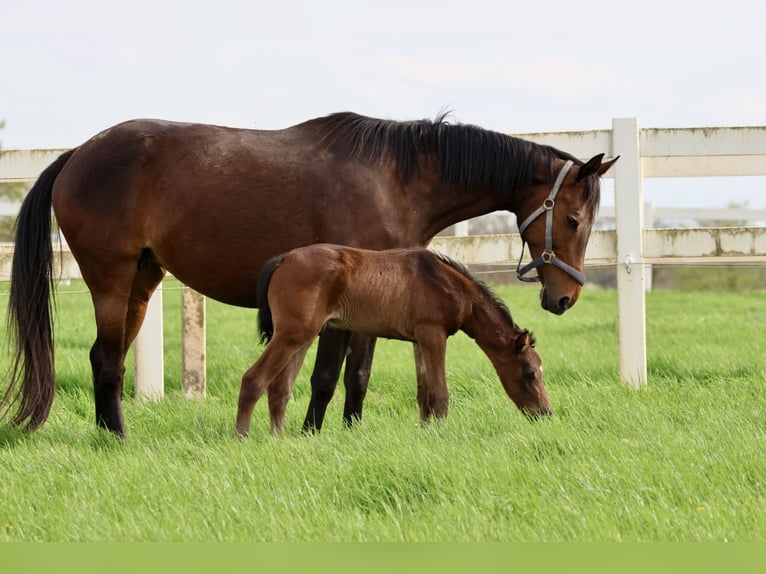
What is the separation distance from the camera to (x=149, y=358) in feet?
26.1

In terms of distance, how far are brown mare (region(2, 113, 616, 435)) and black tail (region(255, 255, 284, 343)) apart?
0.45m

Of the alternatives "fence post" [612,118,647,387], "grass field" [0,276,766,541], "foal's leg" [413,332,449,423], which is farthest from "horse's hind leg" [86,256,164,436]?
"fence post" [612,118,647,387]

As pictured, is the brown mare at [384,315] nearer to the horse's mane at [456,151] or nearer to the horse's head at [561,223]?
the horse's head at [561,223]

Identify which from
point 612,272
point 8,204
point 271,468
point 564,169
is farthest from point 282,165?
point 612,272

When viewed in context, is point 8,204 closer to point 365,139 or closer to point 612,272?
point 365,139

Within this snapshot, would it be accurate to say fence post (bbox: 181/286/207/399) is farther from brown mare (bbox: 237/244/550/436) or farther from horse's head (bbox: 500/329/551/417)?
horse's head (bbox: 500/329/551/417)

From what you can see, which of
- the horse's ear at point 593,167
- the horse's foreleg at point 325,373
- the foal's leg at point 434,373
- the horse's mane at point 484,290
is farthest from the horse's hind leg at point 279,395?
the horse's ear at point 593,167

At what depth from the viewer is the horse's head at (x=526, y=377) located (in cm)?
588

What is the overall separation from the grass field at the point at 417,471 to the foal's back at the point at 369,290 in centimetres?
61

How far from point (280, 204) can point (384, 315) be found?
93 centimetres

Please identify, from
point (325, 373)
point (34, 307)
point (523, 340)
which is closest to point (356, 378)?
point (325, 373)

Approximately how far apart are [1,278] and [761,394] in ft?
19.0

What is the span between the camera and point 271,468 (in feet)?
15.4

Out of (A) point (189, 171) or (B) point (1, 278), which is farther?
(B) point (1, 278)
